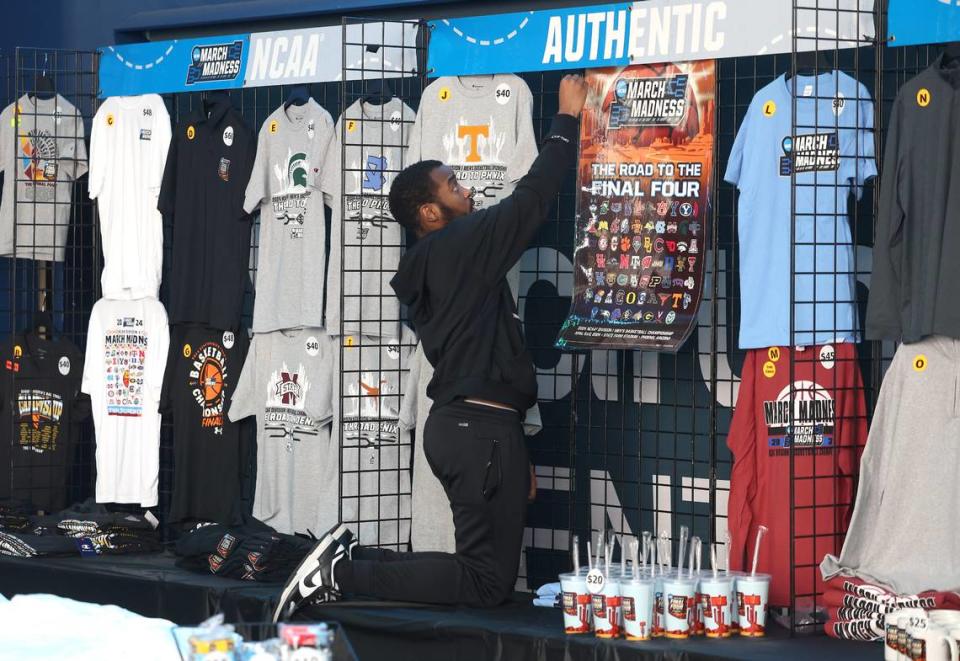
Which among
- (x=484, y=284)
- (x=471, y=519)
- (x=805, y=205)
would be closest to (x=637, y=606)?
(x=471, y=519)

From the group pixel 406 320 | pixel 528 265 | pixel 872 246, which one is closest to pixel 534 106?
pixel 528 265

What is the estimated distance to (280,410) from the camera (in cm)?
646

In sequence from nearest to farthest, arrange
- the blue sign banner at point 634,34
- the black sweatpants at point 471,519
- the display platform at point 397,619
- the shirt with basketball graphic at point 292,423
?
the display platform at point 397,619
the blue sign banner at point 634,34
the black sweatpants at point 471,519
the shirt with basketball graphic at point 292,423

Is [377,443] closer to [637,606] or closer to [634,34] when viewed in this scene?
[637,606]

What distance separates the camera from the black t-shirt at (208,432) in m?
6.73

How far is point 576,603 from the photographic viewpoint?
4.84 metres

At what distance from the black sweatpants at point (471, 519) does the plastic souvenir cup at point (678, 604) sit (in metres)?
0.68

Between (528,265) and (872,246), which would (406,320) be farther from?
(872,246)

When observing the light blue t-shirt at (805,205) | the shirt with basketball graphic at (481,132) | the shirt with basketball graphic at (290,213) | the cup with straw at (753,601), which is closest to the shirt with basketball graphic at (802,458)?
the light blue t-shirt at (805,205)

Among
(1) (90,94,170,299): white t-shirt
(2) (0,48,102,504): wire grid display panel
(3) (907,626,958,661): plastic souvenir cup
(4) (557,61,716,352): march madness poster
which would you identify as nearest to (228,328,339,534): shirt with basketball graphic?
(1) (90,94,170,299): white t-shirt

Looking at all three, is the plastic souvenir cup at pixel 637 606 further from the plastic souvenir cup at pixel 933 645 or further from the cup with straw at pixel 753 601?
the plastic souvenir cup at pixel 933 645

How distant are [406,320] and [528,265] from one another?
59cm

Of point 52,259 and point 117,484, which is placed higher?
point 52,259

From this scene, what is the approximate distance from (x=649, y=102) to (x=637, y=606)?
192 cm
